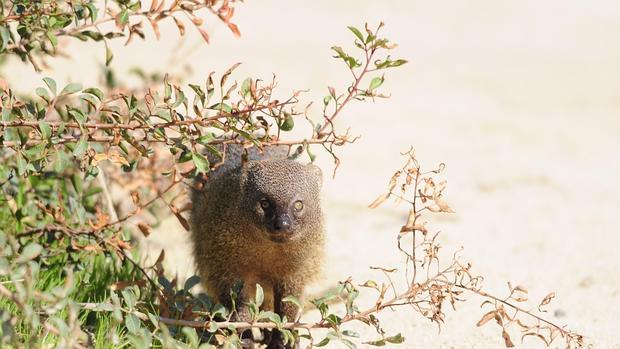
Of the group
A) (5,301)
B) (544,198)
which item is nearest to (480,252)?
(544,198)

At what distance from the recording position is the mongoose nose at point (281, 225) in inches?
120

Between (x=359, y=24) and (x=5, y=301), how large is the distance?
689 centimetres

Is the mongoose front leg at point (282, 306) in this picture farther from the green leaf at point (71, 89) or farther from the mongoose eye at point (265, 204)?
the green leaf at point (71, 89)

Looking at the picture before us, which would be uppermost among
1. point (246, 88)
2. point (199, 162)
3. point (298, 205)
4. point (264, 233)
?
point (246, 88)

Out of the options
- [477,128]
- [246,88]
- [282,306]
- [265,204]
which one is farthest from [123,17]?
[477,128]

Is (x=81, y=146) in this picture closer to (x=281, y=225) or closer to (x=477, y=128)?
(x=281, y=225)

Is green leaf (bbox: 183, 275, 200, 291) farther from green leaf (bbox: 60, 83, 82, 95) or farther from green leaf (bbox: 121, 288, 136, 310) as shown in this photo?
green leaf (bbox: 60, 83, 82, 95)

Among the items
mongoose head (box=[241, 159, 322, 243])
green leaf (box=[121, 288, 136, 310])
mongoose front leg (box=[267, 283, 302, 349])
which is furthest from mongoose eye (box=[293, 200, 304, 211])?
green leaf (box=[121, 288, 136, 310])

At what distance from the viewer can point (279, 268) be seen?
10.9ft

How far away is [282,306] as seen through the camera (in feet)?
11.0

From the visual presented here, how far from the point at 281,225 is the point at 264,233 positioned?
0.12 m

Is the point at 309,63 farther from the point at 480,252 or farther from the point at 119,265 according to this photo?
the point at 119,265

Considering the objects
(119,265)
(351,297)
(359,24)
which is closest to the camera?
(351,297)

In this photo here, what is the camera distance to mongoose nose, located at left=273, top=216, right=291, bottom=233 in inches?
120
